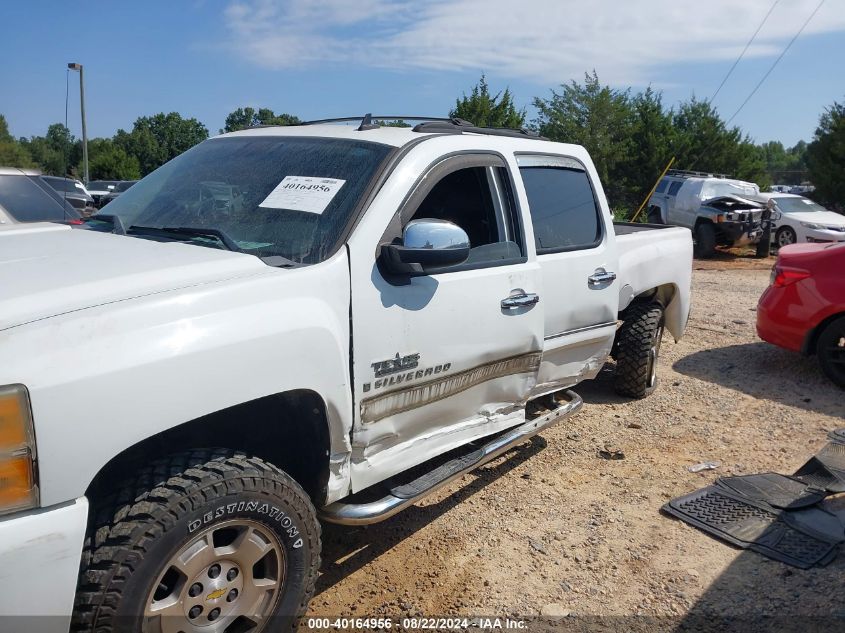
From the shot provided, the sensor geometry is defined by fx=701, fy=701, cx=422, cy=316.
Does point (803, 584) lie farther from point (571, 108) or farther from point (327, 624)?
point (571, 108)

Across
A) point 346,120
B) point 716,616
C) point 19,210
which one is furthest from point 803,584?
point 19,210

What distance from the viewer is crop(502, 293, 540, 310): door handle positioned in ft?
11.1

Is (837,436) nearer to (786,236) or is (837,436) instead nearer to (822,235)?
(822,235)

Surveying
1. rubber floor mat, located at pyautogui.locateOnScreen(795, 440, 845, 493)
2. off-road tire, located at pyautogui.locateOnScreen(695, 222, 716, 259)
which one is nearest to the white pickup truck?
rubber floor mat, located at pyautogui.locateOnScreen(795, 440, 845, 493)

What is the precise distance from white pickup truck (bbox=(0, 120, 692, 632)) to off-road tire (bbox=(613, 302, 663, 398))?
144cm

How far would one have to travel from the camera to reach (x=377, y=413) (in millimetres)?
2824

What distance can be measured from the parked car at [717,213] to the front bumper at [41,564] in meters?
17.0

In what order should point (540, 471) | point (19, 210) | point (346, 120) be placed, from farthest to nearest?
1. point (19, 210)
2. point (540, 471)
3. point (346, 120)

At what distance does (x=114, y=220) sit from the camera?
3.25 metres

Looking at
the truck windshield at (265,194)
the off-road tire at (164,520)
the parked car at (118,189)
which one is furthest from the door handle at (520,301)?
the parked car at (118,189)

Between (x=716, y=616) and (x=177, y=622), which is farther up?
(x=177, y=622)

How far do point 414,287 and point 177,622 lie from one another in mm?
1480

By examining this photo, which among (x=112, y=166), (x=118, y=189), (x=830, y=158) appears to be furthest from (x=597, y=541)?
(x=112, y=166)

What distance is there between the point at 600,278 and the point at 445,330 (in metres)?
1.62
